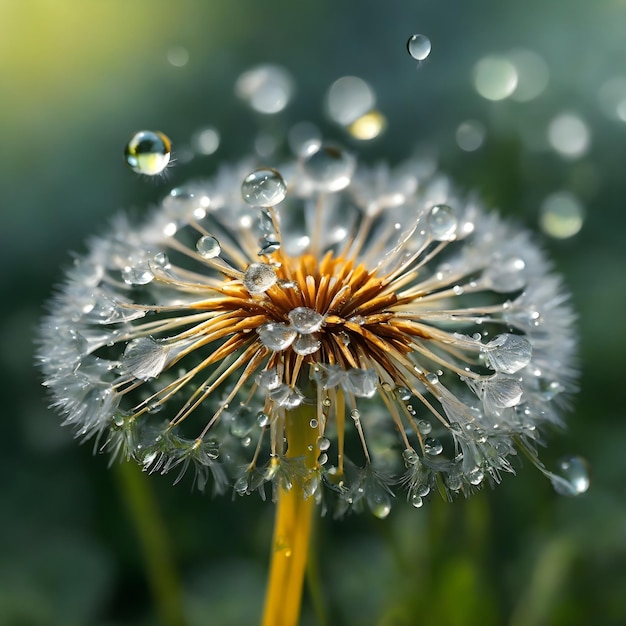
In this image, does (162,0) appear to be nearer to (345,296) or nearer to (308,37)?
(308,37)

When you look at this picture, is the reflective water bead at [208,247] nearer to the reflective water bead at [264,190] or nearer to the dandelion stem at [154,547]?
the reflective water bead at [264,190]

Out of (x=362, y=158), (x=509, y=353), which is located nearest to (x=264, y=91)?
(x=362, y=158)

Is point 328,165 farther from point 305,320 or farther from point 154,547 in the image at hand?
point 154,547

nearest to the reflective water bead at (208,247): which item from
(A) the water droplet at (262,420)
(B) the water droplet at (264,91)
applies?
(A) the water droplet at (262,420)

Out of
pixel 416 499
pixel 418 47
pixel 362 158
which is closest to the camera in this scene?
pixel 416 499

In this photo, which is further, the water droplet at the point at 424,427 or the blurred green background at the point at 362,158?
the blurred green background at the point at 362,158

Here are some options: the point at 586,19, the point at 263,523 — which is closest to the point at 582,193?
the point at 586,19

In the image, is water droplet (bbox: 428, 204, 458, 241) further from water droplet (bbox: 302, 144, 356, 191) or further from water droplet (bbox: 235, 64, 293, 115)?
water droplet (bbox: 235, 64, 293, 115)
